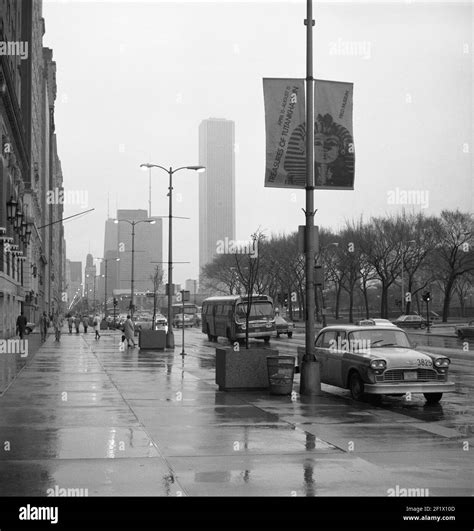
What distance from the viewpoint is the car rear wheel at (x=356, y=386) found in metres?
16.0

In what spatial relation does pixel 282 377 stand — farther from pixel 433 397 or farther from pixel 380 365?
pixel 433 397

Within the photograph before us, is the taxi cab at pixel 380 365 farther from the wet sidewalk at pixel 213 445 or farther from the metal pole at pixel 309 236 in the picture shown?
the metal pole at pixel 309 236

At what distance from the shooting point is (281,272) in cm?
8931

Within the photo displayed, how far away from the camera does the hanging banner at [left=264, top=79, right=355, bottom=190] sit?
1709 cm

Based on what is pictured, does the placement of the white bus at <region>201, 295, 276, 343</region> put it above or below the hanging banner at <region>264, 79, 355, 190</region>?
below

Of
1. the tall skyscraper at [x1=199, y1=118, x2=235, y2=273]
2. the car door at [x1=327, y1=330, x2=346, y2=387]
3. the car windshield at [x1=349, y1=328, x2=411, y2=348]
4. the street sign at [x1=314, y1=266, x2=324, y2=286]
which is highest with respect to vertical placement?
the tall skyscraper at [x1=199, y1=118, x2=235, y2=273]

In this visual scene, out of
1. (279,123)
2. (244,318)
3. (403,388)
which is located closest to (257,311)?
(244,318)

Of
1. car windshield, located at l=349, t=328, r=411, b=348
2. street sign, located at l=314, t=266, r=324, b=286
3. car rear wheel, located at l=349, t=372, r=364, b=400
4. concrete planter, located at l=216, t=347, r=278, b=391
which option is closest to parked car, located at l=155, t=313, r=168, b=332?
concrete planter, located at l=216, t=347, r=278, b=391

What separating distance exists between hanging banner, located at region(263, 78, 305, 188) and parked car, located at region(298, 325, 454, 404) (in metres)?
3.79

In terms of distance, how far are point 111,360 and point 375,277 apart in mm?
59173

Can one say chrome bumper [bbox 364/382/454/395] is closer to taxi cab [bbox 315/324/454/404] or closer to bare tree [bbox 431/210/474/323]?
taxi cab [bbox 315/324/454/404]

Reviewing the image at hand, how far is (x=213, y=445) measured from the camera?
34.5 feet

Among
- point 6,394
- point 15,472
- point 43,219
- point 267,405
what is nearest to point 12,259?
point 6,394

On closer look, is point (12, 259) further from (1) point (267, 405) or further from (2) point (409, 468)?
(2) point (409, 468)
